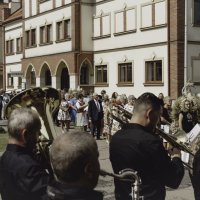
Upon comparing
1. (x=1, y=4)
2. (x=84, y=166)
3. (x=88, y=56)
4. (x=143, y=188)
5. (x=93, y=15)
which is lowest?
(x=143, y=188)

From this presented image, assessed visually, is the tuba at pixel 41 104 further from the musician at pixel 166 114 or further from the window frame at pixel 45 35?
the window frame at pixel 45 35

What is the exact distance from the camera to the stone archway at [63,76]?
1426 inches

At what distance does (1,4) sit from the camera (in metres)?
55.6

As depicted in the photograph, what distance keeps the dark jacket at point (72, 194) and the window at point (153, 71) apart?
25.2 meters

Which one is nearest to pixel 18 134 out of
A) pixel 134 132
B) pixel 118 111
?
pixel 134 132

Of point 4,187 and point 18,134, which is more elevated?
point 18,134

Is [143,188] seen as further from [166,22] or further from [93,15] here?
[93,15]

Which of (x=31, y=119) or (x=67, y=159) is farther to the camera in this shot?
(x=31, y=119)

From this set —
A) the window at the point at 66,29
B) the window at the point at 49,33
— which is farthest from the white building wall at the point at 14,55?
the window at the point at 66,29

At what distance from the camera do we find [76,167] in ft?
8.09

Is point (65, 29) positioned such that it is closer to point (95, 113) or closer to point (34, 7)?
point (34, 7)

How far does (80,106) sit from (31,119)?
1606 cm

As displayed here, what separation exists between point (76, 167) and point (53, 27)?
113 feet

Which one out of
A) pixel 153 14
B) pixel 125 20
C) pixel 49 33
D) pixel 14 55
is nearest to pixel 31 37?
pixel 49 33
